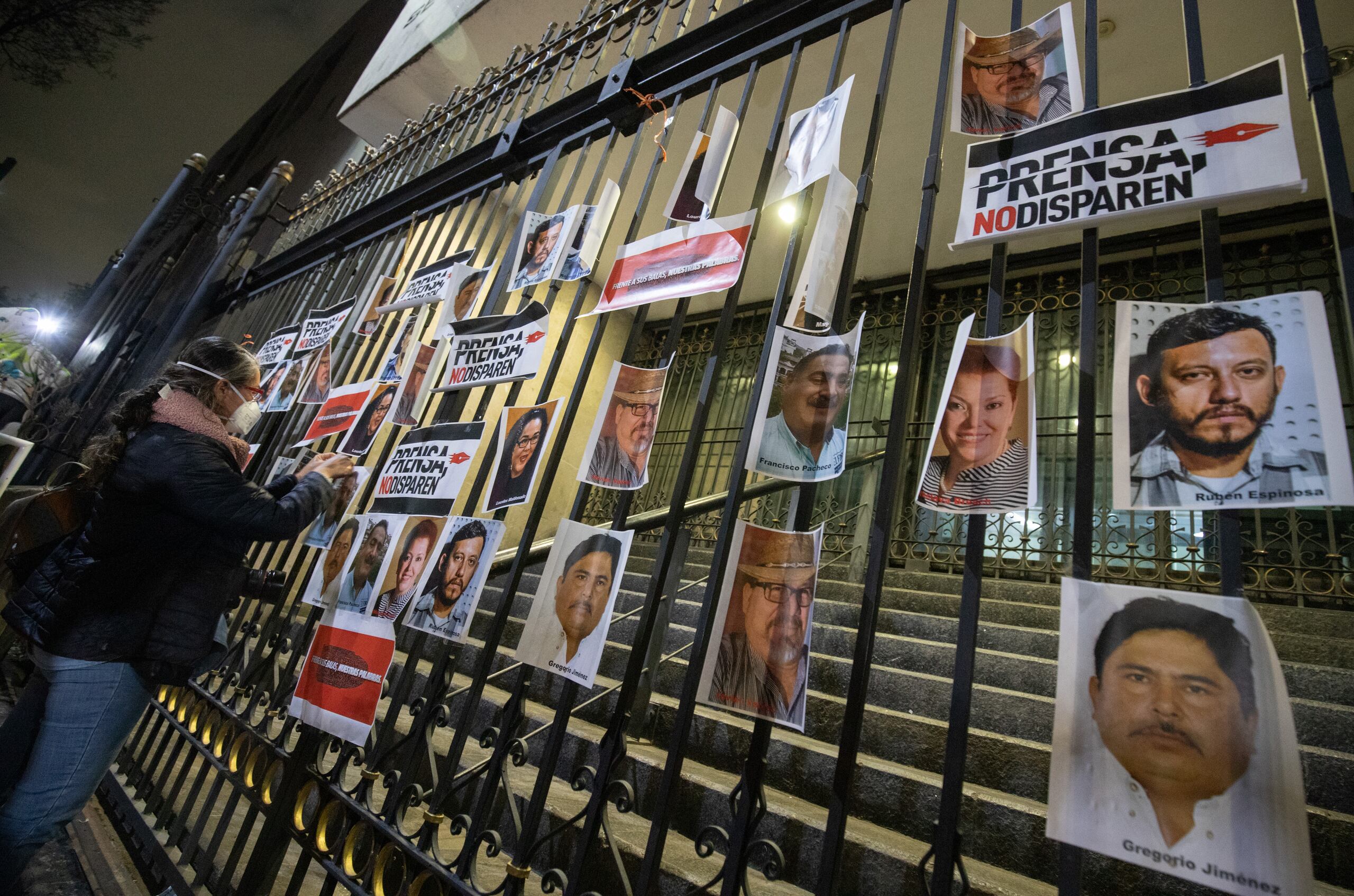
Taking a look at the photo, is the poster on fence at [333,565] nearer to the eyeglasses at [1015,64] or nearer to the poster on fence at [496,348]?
the poster on fence at [496,348]

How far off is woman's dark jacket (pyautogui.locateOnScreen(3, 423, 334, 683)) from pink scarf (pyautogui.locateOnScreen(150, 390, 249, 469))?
0.02 meters

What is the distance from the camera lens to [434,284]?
7.86ft

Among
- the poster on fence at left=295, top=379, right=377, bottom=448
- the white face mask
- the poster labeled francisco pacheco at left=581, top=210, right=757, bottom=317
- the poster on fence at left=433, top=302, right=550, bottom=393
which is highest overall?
the poster labeled francisco pacheco at left=581, top=210, right=757, bottom=317

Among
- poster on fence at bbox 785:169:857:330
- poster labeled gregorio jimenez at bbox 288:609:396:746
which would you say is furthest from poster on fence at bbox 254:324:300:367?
poster on fence at bbox 785:169:857:330

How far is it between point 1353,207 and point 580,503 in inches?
53.6

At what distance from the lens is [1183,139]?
93 cm

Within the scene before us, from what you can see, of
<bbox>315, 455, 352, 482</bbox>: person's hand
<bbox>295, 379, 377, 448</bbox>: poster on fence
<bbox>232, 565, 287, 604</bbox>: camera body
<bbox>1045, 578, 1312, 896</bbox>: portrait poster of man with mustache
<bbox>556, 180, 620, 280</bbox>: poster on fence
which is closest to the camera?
<bbox>1045, 578, 1312, 896</bbox>: portrait poster of man with mustache

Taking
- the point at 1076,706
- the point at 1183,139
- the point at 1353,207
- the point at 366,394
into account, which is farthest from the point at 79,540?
the point at 1353,207

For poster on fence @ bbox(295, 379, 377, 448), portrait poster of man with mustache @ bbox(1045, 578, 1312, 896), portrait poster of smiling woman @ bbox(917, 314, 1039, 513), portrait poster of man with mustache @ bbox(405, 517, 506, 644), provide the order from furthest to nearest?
poster on fence @ bbox(295, 379, 377, 448), portrait poster of man with mustache @ bbox(405, 517, 506, 644), portrait poster of smiling woman @ bbox(917, 314, 1039, 513), portrait poster of man with mustache @ bbox(1045, 578, 1312, 896)

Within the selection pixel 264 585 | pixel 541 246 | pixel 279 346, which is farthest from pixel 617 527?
pixel 279 346

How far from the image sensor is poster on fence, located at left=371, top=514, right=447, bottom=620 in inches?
61.1

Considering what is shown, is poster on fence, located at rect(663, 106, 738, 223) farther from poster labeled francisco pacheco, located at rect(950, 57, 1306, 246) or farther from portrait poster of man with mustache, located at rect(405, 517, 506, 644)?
portrait poster of man with mustache, located at rect(405, 517, 506, 644)

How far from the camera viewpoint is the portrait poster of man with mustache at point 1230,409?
0.69 metres

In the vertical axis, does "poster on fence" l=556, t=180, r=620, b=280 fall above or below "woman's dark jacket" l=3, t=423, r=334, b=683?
above
